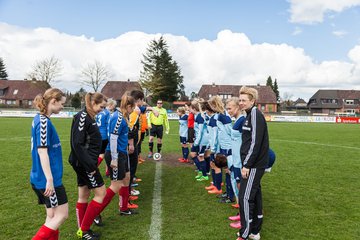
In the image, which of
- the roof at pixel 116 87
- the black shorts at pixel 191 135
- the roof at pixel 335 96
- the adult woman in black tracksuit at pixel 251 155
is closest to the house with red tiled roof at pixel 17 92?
the roof at pixel 116 87

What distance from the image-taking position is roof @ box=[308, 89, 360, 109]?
270 feet

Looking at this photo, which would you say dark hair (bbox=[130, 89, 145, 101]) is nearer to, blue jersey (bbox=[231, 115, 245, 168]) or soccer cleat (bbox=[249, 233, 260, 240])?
blue jersey (bbox=[231, 115, 245, 168])

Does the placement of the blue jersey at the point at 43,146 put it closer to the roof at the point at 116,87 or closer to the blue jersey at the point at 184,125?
the blue jersey at the point at 184,125

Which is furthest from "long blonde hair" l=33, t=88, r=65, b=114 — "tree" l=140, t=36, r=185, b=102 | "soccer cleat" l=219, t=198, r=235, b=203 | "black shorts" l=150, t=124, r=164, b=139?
"tree" l=140, t=36, r=185, b=102

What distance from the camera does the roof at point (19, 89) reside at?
2670 inches

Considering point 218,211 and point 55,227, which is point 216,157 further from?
point 55,227

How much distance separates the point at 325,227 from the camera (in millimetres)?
5074

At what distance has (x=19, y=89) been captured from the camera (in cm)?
6938

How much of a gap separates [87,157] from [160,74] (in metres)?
66.6

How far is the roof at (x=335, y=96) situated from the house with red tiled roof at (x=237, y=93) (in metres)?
19.7

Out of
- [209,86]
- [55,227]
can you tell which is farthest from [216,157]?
[209,86]

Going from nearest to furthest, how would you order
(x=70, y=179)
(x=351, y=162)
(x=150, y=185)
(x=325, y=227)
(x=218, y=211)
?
1. (x=325, y=227)
2. (x=218, y=211)
3. (x=150, y=185)
4. (x=70, y=179)
5. (x=351, y=162)

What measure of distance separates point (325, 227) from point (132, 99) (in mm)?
3982

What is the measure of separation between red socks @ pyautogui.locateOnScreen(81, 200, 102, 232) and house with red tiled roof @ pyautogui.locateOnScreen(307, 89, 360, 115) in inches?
3436
